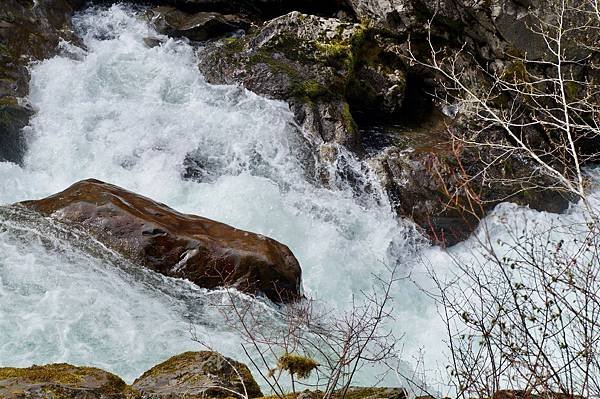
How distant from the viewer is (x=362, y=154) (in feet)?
36.0

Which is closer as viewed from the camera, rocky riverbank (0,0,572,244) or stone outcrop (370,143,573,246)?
stone outcrop (370,143,573,246)

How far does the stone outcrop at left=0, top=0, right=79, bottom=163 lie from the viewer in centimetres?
962

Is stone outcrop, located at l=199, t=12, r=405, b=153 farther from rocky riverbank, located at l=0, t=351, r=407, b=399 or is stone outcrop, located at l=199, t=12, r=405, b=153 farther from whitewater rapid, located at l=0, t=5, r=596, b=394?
rocky riverbank, located at l=0, t=351, r=407, b=399

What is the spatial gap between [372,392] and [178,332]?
107 inches

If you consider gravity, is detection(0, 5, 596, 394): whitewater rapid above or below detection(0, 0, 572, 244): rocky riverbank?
below

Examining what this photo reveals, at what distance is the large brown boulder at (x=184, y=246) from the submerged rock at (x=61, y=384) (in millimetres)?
2730

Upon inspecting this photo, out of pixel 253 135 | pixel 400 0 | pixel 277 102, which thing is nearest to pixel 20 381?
pixel 253 135

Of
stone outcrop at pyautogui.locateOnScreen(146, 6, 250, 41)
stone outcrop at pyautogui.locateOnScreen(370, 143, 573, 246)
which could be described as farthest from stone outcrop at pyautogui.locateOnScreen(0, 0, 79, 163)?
stone outcrop at pyautogui.locateOnScreen(370, 143, 573, 246)

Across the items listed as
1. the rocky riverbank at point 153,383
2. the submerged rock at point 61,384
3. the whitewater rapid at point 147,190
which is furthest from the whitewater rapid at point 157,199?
the submerged rock at point 61,384

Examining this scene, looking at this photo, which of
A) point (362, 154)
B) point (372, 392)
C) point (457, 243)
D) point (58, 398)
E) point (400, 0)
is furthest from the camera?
point (400, 0)

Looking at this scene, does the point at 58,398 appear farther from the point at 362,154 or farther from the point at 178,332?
the point at 362,154

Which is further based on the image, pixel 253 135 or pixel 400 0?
pixel 400 0

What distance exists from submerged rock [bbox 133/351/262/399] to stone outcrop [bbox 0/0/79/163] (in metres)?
6.32

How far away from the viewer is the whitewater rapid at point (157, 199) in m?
5.90
